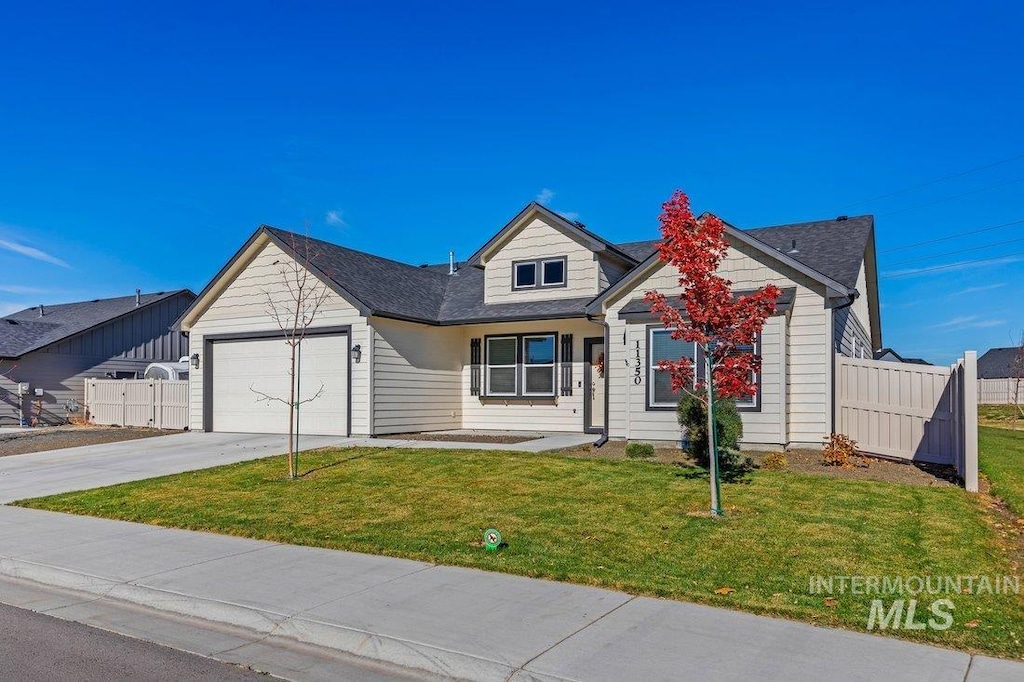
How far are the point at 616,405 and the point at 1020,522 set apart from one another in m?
8.24

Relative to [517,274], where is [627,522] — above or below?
below

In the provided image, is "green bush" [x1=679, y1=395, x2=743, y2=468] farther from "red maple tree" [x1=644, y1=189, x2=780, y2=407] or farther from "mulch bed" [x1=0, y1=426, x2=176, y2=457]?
"mulch bed" [x1=0, y1=426, x2=176, y2=457]

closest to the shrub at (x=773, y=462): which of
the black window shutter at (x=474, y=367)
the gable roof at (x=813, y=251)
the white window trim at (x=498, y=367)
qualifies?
the gable roof at (x=813, y=251)

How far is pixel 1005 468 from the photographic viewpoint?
13000 millimetres

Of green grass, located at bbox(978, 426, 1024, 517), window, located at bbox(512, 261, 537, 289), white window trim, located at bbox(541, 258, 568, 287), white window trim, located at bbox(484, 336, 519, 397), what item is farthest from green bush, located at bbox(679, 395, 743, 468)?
window, located at bbox(512, 261, 537, 289)

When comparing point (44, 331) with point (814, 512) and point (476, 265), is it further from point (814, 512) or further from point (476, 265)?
point (814, 512)

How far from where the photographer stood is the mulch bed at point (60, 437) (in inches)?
763

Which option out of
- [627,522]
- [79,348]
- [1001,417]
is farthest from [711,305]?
[1001,417]

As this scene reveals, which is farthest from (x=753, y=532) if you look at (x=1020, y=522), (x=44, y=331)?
(x=44, y=331)

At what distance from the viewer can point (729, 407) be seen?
12938 mm

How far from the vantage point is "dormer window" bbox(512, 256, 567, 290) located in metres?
19.7

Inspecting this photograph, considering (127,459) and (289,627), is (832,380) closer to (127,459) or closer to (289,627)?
(289,627)

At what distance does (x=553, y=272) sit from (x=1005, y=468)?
10698 mm

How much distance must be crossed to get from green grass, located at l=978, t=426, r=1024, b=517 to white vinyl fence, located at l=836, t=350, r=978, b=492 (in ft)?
1.61
